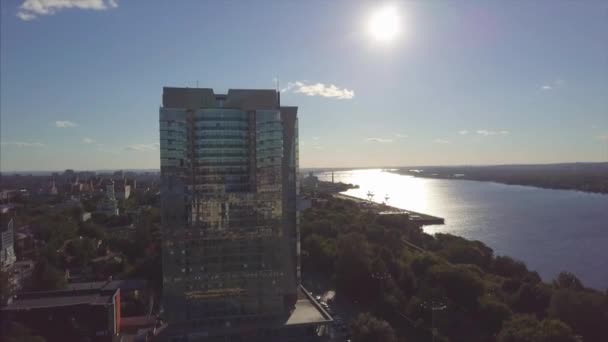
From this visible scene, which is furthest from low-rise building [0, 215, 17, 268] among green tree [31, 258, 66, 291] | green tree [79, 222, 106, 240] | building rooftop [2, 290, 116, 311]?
green tree [79, 222, 106, 240]

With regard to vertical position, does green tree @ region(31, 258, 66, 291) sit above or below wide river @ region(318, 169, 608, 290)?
above

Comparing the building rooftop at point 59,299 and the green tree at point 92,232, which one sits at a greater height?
the building rooftop at point 59,299

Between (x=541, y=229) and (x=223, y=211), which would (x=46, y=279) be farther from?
(x=541, y=229)

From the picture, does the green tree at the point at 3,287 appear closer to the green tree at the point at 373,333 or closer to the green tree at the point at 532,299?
the green tree at the point at 373,333

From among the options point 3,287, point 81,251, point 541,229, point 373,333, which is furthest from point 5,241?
point 541,229

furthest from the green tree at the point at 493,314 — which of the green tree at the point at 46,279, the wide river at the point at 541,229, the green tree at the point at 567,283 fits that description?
the green tree at the point at 46,279

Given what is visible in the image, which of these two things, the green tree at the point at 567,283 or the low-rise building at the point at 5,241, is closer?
the low-rise building at the point at 5,241

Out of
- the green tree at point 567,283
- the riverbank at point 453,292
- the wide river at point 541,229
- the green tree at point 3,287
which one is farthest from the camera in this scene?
the wide river at point 541,229

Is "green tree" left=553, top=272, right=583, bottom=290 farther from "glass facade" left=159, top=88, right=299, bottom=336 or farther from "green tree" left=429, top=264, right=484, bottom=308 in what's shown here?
"glass facade" left=159, top=88, right=299, bottom=336
